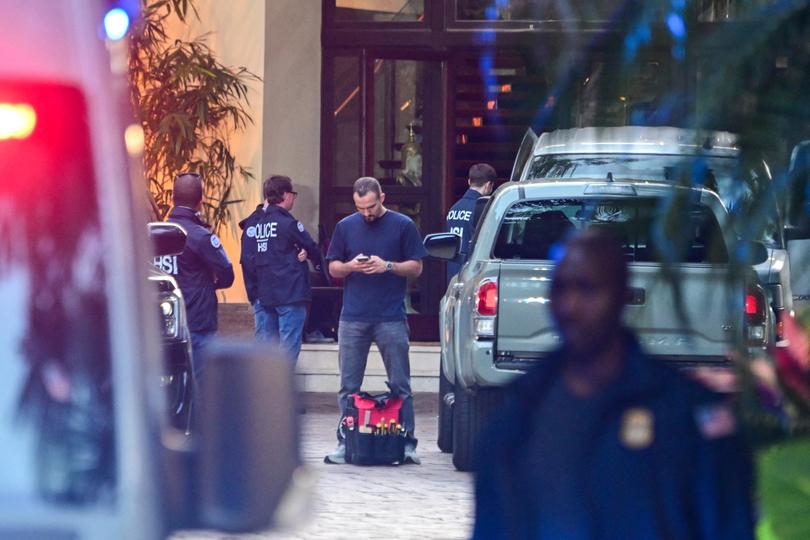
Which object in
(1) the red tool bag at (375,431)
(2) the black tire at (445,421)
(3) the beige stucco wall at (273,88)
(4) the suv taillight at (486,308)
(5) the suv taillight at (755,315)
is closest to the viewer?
(5) the suv taillight at (755,315)

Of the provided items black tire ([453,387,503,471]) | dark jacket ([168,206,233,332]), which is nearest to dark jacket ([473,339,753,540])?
black tire ([453,387,503,471])

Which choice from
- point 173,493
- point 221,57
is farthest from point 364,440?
point 173,493

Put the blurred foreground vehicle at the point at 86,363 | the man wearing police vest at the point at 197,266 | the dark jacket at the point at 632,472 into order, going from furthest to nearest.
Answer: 1. the man wearing police vest at the point at 197,266
2. the dark jacket at the point at 632,472
3. the blurred foreground vehicle at the point at 86,363

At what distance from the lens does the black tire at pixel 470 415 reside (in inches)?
413

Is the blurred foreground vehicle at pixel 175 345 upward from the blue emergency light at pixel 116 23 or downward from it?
downward

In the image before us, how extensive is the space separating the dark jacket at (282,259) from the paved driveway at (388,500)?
1.14 metres

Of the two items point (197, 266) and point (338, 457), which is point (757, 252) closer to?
point (338, 457)

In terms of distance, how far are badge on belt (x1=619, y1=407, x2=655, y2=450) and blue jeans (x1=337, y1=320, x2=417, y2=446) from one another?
7.70 m

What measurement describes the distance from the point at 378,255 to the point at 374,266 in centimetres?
16

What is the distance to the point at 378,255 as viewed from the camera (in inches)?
456

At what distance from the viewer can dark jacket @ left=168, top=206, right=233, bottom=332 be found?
11.5m

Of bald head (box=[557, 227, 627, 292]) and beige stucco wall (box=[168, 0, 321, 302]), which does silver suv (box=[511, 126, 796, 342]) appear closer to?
bald head (box=[557, 227, 627, 292])

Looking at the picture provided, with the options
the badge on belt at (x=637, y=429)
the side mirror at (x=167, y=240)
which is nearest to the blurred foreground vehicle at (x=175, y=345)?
the side mirror at (x=167, y=240)

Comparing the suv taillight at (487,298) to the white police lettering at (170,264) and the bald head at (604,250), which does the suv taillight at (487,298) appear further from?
the bald head at (604,250)
